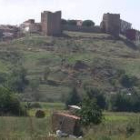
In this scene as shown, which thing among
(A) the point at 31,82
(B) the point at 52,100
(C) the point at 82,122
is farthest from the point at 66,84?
(C) the point at 82,122

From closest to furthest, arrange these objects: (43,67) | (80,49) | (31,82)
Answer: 1. (31,82)
2. (43,67)
3. (80,49)

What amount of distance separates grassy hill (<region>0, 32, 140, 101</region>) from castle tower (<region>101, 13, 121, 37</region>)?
9.53ft

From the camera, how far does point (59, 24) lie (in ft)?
311

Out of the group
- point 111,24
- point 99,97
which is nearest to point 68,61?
point 111,24

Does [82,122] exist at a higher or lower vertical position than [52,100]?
higher

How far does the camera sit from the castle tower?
99875 mm

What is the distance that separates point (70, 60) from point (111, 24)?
68.8ft

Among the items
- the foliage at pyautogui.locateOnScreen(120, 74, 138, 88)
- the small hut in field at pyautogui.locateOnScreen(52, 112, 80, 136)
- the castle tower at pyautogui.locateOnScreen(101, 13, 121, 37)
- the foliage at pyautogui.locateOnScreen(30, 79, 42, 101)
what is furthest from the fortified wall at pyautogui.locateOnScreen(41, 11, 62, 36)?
the small hut in field at pyautogui.locateOnScreen(52, 112, 80, 136)

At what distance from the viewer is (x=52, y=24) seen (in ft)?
310

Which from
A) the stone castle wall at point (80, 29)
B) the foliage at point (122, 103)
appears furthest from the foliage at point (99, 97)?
the stone castle wall at point (80, 29)

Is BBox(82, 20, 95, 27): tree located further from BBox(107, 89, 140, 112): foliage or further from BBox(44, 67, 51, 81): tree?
BBox(107, 89, 140, 112): foliage

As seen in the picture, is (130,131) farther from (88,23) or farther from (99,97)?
(88,23)

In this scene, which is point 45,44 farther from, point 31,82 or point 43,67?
point 31,82

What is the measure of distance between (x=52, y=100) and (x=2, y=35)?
3955cm
